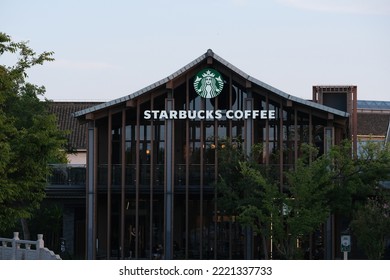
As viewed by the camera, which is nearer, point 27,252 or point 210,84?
point 27,252

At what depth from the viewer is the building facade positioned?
4578cm

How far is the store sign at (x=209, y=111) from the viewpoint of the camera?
4597cm

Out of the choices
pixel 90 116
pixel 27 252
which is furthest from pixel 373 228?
pixel 90 116

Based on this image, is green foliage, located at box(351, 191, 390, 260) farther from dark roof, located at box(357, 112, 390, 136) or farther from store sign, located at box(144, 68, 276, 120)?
dark roof, located at box(357, 112, 390, 136)

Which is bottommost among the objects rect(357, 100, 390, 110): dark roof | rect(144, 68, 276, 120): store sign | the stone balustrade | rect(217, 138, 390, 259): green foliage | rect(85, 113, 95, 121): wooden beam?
the stone balustrade

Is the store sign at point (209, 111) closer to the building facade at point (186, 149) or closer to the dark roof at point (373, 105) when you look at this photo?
the building facade at point (186, 149)

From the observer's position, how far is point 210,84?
45969mm

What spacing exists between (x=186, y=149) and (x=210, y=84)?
3.30 metres

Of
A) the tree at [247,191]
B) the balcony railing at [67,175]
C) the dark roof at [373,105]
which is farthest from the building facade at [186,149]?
the dark roof at [373,105]

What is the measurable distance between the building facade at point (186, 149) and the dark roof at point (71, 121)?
1848 cm

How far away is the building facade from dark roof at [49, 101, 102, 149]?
18.5 meters

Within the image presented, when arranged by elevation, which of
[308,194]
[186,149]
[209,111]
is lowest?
[308,194]

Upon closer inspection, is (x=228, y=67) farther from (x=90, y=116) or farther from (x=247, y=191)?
(x=90, y=116)

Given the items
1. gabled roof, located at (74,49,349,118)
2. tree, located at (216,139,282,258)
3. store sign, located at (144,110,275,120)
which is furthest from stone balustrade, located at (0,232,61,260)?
store sign, located at (144,110,275,120)
